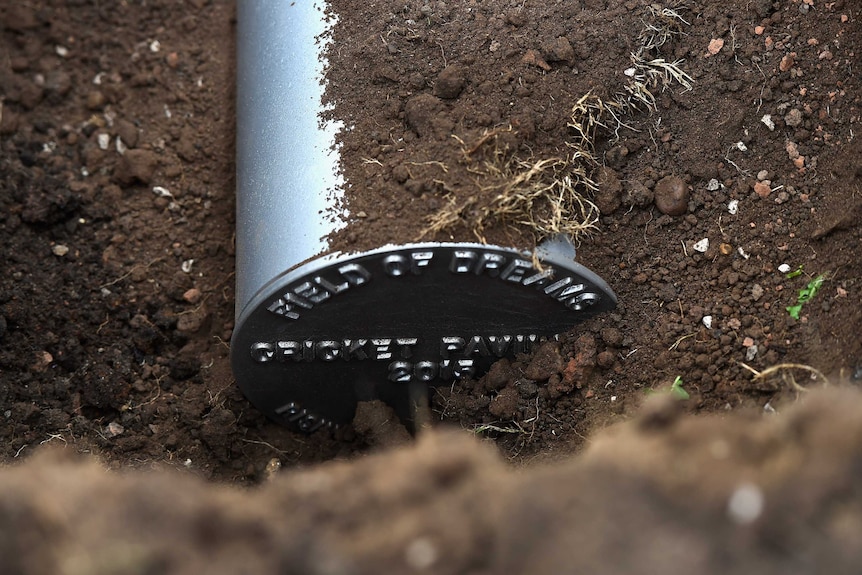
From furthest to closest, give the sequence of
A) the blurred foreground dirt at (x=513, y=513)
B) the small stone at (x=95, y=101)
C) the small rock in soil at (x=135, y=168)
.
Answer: the small stone at (x=95, y=101)
the small rock in soil at (x=135, y=168)
the blurred foreground dirt at (x=513, y=513)

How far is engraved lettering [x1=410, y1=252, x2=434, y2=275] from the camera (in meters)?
1.98

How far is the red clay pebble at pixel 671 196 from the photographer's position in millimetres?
2170

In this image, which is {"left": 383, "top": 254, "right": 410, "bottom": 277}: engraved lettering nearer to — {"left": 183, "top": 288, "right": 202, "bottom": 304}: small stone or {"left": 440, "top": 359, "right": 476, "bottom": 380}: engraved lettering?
{"left": 440, "top": 359, "right": 476, "bottom": 380}: engraved lettering

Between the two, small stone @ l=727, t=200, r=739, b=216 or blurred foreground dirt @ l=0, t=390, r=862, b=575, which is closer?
blurred foreground dirt @ l=0, t=390, r=862, b=575

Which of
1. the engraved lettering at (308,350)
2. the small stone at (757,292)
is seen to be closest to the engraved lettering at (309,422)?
the engraved lettering at (308,350)

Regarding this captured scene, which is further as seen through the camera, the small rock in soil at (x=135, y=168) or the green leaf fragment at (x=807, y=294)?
the small rock in soil at (x=135, y=168)

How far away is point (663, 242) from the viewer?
2.21m

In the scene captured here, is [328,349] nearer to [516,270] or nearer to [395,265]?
[395,265]

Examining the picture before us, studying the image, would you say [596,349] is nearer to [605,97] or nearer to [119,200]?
[605,97]

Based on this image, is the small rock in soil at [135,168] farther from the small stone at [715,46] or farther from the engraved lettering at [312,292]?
the small stone at [715,46]

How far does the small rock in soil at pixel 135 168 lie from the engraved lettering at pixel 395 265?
1132 millimetres

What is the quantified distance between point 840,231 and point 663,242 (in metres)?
0.41

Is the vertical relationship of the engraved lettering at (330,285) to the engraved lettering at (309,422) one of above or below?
above

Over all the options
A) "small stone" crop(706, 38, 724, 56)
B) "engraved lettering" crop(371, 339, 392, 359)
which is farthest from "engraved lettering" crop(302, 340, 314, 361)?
"small stone" crop(706, 38, 724, 56)
